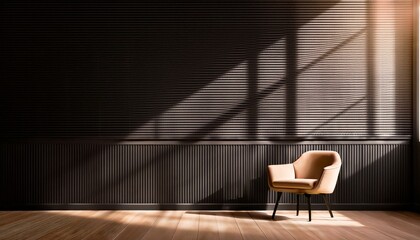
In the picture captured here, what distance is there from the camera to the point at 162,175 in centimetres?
591

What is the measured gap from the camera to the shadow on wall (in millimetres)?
5930

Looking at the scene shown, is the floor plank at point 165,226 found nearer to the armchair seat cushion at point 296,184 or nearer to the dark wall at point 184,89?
the dark wall at point 184,89

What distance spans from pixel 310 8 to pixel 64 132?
3.54 meters

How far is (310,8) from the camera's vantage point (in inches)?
236

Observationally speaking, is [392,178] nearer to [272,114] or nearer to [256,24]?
[272,114]

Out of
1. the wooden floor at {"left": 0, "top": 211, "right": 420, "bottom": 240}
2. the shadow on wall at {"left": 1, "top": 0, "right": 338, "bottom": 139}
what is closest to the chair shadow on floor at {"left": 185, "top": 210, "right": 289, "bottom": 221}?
the wooden floor at {"left": 0, "top": 211, "right": 420, "bottom": 240}

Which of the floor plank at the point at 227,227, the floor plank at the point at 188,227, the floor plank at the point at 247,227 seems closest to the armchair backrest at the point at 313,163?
the floor plank at the point at 247,227

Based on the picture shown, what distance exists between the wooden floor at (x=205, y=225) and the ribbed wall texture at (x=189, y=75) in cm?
100

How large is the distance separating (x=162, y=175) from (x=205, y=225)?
1225mm

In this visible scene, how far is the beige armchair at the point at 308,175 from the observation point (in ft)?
16.9

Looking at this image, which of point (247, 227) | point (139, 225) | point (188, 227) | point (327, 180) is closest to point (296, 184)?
point (327, 180)

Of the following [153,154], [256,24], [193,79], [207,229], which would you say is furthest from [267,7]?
[207,229]

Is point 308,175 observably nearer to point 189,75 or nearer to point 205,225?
point 205,225

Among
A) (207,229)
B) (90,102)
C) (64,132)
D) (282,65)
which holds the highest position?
(282,65)
